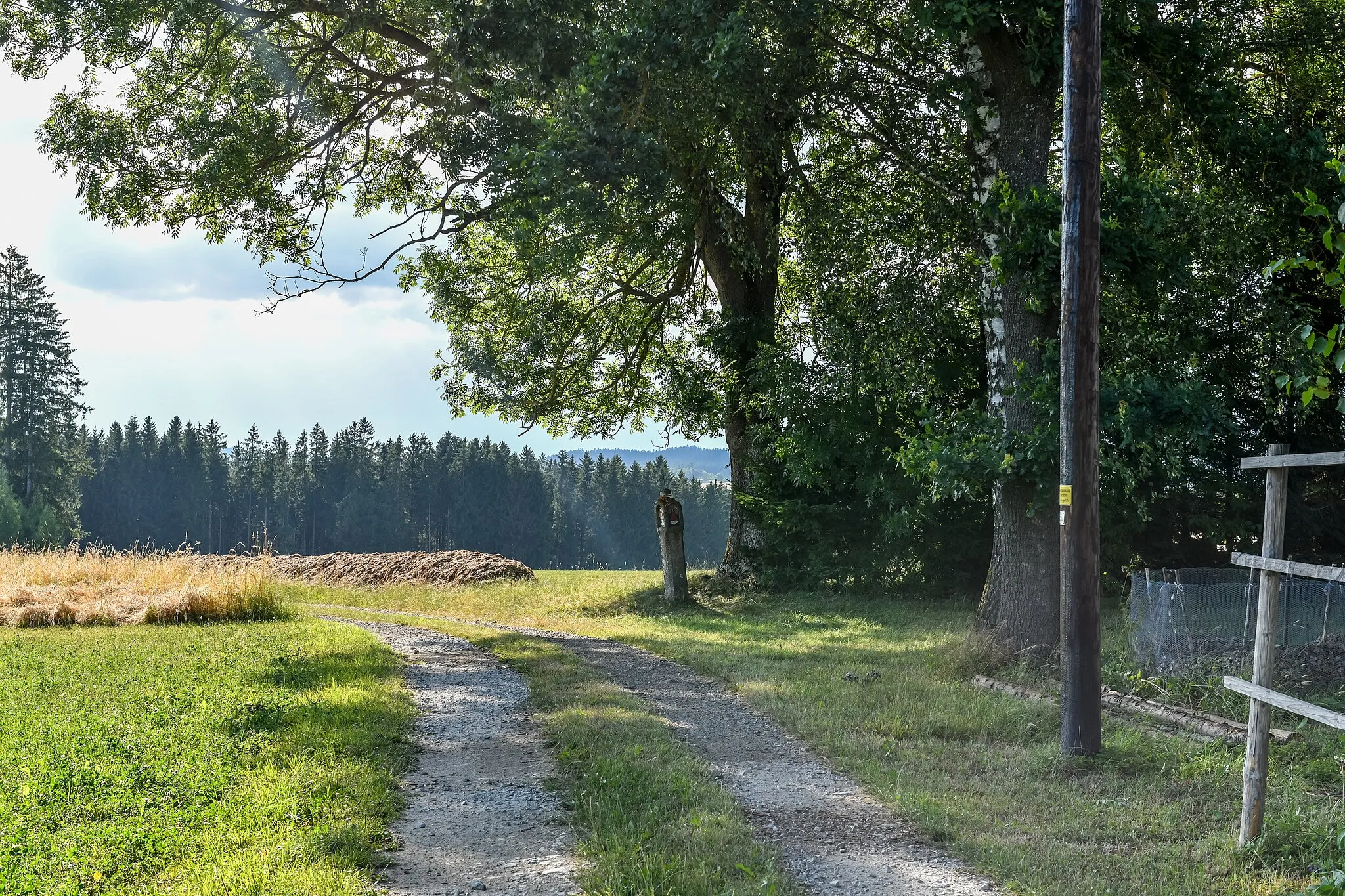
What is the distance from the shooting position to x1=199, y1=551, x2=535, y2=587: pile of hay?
72.8ft

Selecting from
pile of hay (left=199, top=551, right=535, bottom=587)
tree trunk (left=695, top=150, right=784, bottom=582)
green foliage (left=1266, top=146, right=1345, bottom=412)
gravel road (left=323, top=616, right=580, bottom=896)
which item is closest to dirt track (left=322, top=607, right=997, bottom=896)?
gravel road (left=323, top=616, right=580, bottom=896)

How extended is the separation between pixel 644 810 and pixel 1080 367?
4.20 meters

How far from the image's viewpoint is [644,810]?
5203mm

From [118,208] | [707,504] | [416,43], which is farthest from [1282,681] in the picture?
[707,504]

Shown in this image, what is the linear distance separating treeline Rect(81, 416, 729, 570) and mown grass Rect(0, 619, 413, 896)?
229ft

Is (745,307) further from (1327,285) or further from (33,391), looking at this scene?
(33,391)

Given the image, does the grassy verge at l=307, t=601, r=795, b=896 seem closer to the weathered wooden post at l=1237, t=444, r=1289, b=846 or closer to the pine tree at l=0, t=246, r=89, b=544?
the weathered wooden post at l=1237, t=444, r=1289, b=846

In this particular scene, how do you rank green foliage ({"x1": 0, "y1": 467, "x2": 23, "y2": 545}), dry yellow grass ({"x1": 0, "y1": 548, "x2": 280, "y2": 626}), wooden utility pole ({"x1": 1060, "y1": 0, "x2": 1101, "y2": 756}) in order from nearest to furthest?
wooden utility pole ({"x1": 1060, "y1": 0, "x2": 1101, "y2": 756}) < dry yellow grass ({"x1": 0, "y1": 548, "x2": 280, "y2": 626}) < green foliage ({"x1": 0, "y1": 467, "x2": 23, "y2": 545})

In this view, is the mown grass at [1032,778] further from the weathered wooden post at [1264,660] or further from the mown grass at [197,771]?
the mown grass at [197,771]

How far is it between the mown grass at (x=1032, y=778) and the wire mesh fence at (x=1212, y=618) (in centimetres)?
81

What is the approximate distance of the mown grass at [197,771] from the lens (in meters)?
4.29

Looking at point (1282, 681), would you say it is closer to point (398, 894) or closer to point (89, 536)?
point (398, 894)

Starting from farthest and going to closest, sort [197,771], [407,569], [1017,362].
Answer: [407,569] → [1017,362] → [197,771]

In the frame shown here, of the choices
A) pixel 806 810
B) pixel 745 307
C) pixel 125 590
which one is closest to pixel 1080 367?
pixel 806 810
